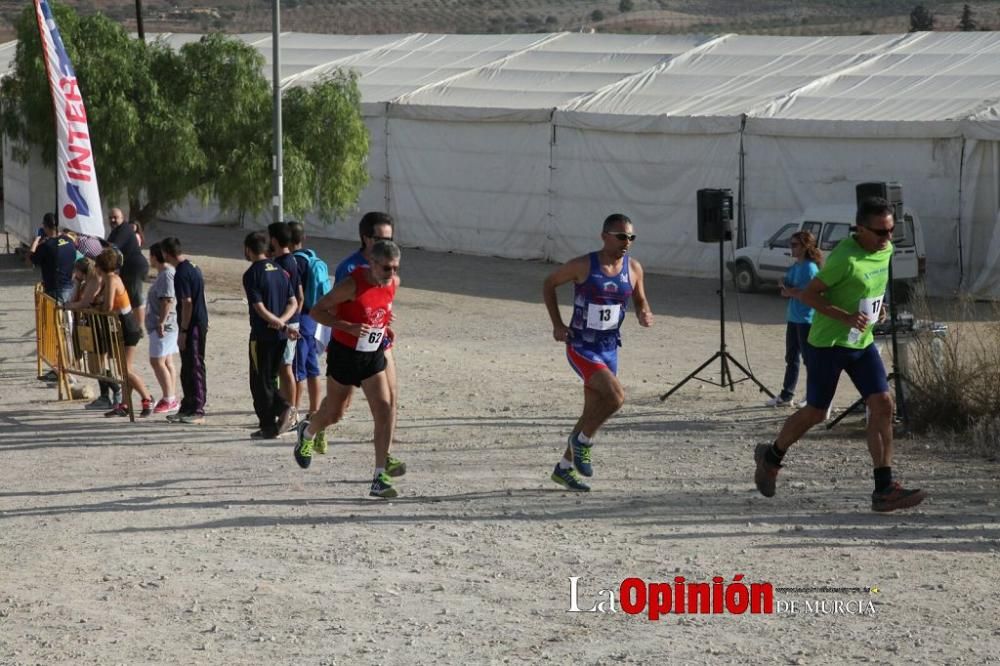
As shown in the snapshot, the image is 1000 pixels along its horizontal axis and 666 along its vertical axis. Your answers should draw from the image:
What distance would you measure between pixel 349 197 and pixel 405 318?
5.09 metres

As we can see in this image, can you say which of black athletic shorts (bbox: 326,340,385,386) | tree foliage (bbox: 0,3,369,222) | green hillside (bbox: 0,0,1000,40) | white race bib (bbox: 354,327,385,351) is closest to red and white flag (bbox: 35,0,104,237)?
black athletic shorts (bbox: 326,340,385,386)

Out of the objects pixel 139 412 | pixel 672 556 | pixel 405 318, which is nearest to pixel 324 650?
pixel 672 556

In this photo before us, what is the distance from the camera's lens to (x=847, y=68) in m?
27.5

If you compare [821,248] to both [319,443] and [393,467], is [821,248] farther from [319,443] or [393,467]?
[393,467]

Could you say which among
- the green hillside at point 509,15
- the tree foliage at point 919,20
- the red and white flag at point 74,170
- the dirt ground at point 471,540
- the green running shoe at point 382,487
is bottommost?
the dirt ground at point 471,540

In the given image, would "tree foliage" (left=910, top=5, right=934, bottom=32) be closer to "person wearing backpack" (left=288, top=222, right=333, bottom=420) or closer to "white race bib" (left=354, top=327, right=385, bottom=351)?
"person wearing backpack" (left=288, top=222, right=333, bottom=420)

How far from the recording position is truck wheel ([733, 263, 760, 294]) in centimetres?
2427

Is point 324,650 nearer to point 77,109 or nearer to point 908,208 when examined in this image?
point 77,109

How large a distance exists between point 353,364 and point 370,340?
0.18 meters

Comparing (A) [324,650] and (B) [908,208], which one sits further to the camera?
(B) [908,208]

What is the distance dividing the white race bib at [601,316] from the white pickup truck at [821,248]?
44.3 feet

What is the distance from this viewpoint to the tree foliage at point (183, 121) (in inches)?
904

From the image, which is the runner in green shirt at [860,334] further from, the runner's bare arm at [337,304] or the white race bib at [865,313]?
the runner's bare arm at [337,304]

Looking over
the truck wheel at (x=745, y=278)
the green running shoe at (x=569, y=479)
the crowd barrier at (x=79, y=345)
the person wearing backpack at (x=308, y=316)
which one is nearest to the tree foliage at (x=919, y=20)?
the truck wheel at (x=745, y=278)
